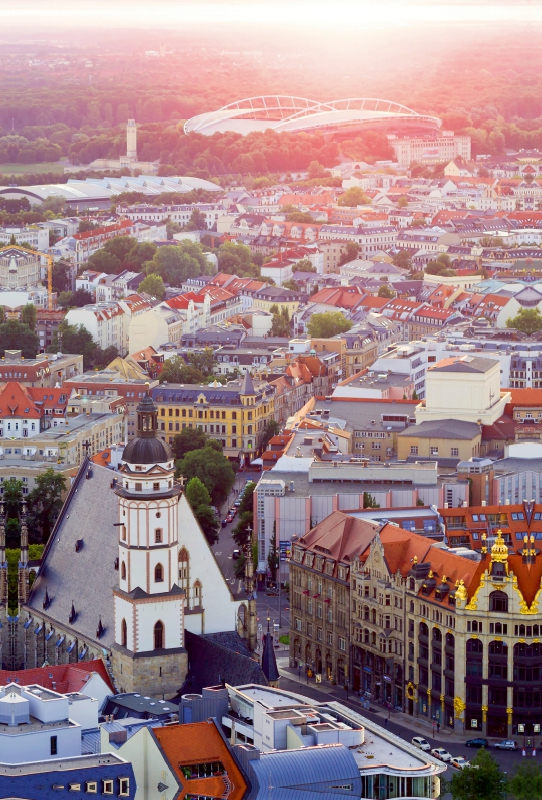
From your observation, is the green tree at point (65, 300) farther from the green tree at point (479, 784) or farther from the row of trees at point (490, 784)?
the green tree at point (479, 784)

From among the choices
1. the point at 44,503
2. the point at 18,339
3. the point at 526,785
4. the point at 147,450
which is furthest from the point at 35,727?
the point at 18,339

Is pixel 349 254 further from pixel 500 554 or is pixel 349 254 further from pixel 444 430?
pixel 500 554

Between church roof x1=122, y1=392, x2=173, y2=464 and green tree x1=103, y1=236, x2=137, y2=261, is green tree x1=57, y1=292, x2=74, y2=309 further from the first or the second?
church roof x1=122, y1=392, x2=173, y2=464

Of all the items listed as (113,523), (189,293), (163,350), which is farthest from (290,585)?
(189,293)

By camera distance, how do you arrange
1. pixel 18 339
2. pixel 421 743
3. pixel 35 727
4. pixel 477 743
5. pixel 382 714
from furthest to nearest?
pixel 18 339
pixel 382 714
pixel 477 743
pixel 421 743
pixel 35 727

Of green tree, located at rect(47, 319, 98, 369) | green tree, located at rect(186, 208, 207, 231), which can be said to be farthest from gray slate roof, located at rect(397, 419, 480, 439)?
green tree, located at rect(186, 208, 207, 231)
